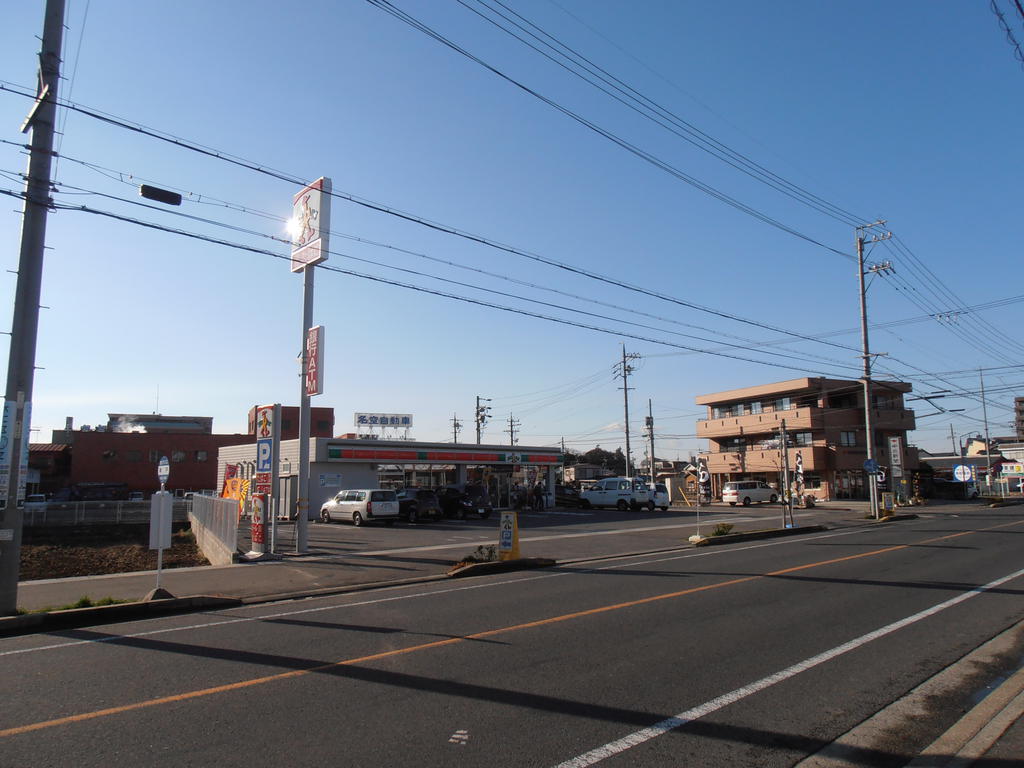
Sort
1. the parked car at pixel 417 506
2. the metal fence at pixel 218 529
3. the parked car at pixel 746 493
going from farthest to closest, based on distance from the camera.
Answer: the parked car at pixel 746 493
the parked car at pixel 417 506
the metal fence at pixel 218 529

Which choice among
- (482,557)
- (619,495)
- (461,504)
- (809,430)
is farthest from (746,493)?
(482,557)

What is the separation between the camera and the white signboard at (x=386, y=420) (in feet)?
170

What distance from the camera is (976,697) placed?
19.2 feet

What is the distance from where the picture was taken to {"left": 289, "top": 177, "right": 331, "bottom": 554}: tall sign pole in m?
17.4

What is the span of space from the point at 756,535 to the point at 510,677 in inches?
729

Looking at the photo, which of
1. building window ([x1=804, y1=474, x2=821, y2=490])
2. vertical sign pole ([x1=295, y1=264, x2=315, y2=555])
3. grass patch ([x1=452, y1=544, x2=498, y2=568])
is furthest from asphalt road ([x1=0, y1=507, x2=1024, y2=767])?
building window ([x1=804, y1=474, x2=821, y2=490])

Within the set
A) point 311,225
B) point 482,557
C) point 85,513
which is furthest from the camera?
point 85,513

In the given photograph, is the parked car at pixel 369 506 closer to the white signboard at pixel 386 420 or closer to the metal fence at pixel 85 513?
the metal fence at pixel 85 513

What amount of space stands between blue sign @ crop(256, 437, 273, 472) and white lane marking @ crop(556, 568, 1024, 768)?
1532cm

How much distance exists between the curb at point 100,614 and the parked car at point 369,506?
60.7ft

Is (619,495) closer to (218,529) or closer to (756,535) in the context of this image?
(756,535)

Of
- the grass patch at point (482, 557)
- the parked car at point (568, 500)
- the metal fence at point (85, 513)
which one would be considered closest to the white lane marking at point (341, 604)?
the grass patch at point (482, 557)

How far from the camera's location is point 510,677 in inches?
243

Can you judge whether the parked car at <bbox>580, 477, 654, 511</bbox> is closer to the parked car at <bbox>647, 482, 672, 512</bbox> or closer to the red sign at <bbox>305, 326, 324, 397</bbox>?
the parked car at <bbox>647, 482, 672, 512</bbox>
